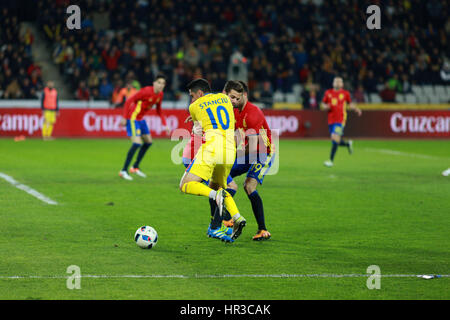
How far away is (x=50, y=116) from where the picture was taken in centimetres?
2709

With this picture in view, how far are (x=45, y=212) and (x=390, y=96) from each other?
74.6 ft

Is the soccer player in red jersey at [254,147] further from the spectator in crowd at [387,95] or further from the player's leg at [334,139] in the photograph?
the spectator in crowd at [387,95]

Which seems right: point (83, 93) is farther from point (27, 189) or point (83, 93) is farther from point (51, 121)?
point (27, 189)

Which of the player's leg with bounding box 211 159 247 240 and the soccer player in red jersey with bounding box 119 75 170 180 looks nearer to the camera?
the player's leg with bounding box 211 159 247 240

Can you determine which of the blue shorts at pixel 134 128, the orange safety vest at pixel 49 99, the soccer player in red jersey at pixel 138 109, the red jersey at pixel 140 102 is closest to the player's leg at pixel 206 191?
the soccer player in red jersey at pixel 138 109

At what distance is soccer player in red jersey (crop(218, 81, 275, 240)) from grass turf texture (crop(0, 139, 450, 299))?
395 millimetres

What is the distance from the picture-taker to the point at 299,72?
32.0 metres

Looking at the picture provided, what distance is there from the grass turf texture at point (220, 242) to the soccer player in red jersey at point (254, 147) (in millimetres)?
395

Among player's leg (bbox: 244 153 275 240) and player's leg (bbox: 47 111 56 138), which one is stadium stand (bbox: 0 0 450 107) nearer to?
player's leg (bbox: 47 111 56 138)

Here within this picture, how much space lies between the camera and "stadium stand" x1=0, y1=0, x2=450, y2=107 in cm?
3027

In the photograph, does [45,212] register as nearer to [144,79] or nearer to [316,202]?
[316,202]

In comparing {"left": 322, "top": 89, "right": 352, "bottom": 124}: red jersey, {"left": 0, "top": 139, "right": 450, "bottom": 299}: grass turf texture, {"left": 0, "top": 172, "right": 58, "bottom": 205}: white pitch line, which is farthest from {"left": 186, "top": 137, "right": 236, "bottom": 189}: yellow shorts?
{"left": 322, "top": 89, "right": 352, "bottom": 124}: red jersey

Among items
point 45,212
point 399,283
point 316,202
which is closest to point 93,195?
point 45,212

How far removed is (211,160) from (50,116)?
62.7ft
